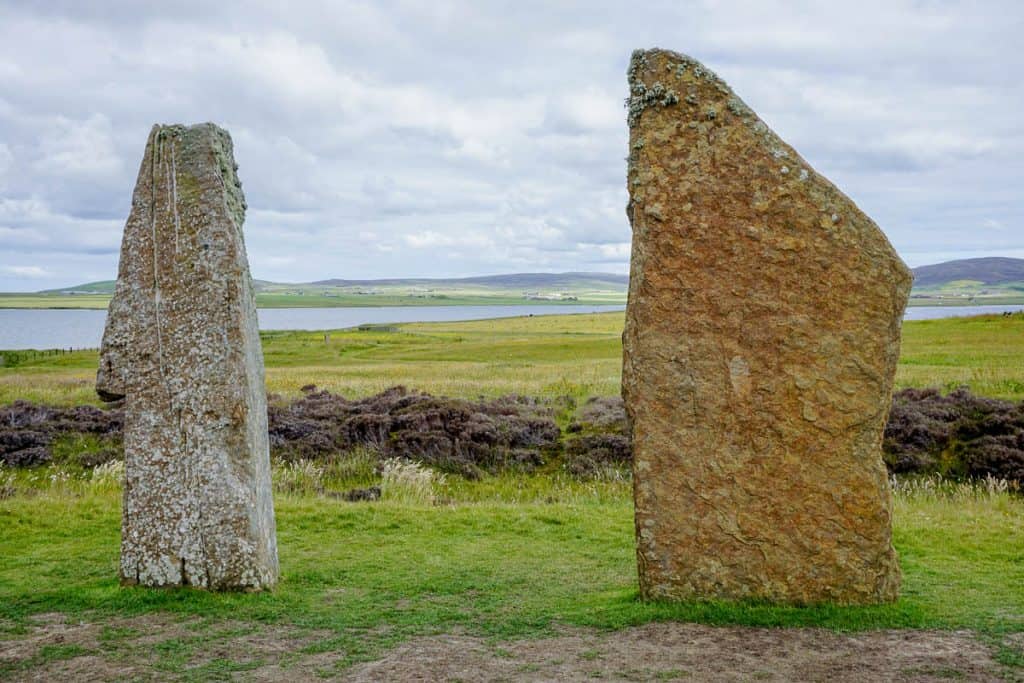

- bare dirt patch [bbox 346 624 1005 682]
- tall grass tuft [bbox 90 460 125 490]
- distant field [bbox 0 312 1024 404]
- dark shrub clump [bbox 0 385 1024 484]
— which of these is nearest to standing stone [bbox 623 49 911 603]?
bare dirt patch [bbox 346 624 1005 682]

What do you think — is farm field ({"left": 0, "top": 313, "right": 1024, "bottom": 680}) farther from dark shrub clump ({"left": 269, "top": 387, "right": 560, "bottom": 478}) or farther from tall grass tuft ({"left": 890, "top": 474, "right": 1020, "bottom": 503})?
dark shrub clump ({"left": 269, "top": 387, "right": 560, "bottom": 478})

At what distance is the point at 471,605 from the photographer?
933cm

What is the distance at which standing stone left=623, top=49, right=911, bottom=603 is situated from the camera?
8.55 metres

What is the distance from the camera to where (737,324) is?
28.7 feet

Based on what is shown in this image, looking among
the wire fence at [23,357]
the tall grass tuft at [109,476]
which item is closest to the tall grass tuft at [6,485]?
the tall grass tuft at [109,476]

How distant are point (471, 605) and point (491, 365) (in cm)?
3908

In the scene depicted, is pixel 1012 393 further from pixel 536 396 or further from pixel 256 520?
pixel 256 520

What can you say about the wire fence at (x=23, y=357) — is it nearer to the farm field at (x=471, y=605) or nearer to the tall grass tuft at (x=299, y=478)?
the tall grass tuft at (x=299, y=478)

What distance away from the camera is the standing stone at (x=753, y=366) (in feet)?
28.0

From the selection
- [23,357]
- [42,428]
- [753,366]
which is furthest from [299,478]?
[23,357]

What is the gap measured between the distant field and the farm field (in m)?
14.7

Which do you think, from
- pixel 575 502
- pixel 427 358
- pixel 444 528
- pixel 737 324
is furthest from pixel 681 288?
pixel 427 358

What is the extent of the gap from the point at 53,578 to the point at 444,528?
527cm

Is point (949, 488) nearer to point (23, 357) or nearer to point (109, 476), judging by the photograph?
point (109, 476)
